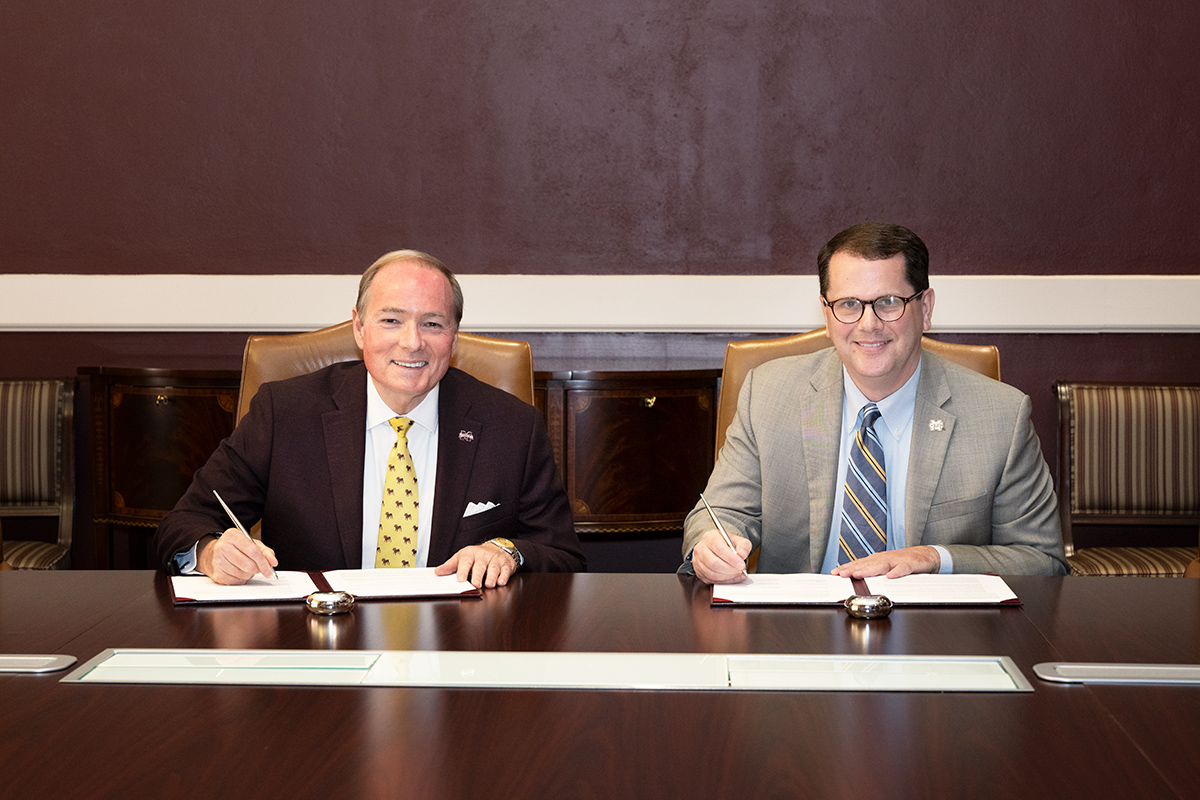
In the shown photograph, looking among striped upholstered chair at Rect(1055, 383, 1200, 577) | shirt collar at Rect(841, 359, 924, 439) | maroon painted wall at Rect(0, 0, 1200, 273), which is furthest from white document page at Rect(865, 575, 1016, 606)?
maroon painted wall at Rect(0, 0, 1200, 273)

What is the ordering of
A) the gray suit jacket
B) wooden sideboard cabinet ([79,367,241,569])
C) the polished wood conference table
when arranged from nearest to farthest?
the polished wood conference table
the gray suit jacket
wooden sideboard cabinet ([79,367,241,569])

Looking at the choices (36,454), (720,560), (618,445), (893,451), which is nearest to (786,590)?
(720,560)

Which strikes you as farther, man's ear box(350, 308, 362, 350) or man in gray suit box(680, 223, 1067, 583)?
man's ear box(350, 308, 362, 350)

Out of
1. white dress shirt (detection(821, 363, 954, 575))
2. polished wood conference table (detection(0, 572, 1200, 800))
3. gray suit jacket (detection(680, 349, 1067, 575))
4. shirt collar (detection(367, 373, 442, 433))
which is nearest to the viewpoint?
polished wood conference table (detection(0, 572, 1200, 800))

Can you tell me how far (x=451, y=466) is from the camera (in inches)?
96.3

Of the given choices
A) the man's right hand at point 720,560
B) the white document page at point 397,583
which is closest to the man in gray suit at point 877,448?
the man's right hand at point 720,560

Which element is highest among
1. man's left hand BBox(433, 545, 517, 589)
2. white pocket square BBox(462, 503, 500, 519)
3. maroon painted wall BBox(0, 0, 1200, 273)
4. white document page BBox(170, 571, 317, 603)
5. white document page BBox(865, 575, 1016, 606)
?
maroon painted wall BBox(0, 0, 1200, 273)

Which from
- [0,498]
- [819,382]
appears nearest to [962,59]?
[819,382]

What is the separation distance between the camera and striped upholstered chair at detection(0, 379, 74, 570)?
4.22m

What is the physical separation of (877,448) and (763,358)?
1.43ft

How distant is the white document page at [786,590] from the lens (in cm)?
174

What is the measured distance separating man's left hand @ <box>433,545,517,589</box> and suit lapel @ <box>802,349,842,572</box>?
782 mm

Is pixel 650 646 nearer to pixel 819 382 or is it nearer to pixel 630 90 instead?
pixel 819 382

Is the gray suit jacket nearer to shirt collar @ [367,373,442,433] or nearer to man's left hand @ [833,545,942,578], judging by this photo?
man's left hand @ [833,545,942,578]
